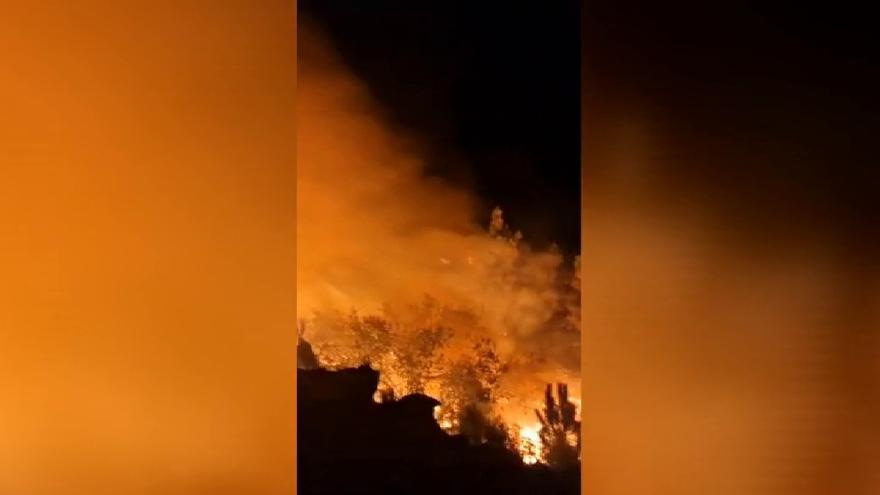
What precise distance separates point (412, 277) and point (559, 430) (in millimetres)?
495

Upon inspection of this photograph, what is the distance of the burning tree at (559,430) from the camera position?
159 cm

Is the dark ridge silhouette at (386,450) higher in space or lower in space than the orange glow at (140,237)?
lower

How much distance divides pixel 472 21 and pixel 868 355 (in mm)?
1221

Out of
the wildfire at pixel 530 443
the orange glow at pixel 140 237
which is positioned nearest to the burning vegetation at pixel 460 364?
the wildfire at pixel 530 443

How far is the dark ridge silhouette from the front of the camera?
1.59m

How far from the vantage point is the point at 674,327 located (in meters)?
1.61

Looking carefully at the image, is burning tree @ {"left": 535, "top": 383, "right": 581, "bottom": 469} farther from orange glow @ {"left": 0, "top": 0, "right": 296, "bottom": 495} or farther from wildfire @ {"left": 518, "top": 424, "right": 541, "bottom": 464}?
orange glow @ {"left": 0, "top": 0, "right": 296, "bottom": 495}

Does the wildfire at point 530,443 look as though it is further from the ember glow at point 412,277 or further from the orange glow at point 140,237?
the orange glow at point 140,237

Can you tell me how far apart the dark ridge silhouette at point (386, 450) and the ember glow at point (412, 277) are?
1.4 inches

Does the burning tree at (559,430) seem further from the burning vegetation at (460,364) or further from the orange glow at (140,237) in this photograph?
the orange glow at (140,237)

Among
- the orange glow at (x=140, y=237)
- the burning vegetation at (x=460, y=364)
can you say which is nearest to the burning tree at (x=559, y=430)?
the burning vegetation at (x=460, y=364)

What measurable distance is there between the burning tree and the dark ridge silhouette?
28 mm

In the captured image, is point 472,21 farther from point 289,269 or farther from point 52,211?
point 52,211

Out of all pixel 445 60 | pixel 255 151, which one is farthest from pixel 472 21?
pixel 255 151
